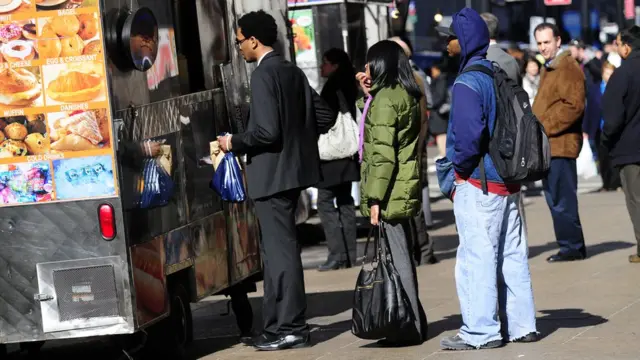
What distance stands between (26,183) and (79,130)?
431 millimetres

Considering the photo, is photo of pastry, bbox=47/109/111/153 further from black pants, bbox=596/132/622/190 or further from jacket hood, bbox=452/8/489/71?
black pants, bbox=596/132/622/190

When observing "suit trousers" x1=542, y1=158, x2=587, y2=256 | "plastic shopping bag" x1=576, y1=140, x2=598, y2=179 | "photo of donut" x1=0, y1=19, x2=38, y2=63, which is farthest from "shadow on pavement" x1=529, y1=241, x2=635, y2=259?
"plastic shopping bag" x1=576, y1=140, x2=598, y2=179

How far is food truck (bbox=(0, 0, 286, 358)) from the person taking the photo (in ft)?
23.1

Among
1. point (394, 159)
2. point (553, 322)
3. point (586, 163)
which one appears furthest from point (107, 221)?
point (586, 163)

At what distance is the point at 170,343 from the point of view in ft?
26.2

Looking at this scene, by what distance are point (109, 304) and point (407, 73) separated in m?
2.27

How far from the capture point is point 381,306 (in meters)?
7.71

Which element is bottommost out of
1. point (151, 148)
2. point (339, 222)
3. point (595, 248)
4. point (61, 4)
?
point (595, 248)

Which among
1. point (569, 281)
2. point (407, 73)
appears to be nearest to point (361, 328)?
point (407, 73)

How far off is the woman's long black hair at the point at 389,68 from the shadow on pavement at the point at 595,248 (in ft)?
13.6

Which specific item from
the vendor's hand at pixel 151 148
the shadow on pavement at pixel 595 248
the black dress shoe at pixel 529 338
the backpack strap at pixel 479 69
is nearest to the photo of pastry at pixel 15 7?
the vendor's hand at pixel 151 148

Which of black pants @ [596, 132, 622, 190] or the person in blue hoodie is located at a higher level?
the person in blue hoodie

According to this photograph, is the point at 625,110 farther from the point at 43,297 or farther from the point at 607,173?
the point at 607,173

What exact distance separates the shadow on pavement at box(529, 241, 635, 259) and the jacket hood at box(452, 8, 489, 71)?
437 cm
